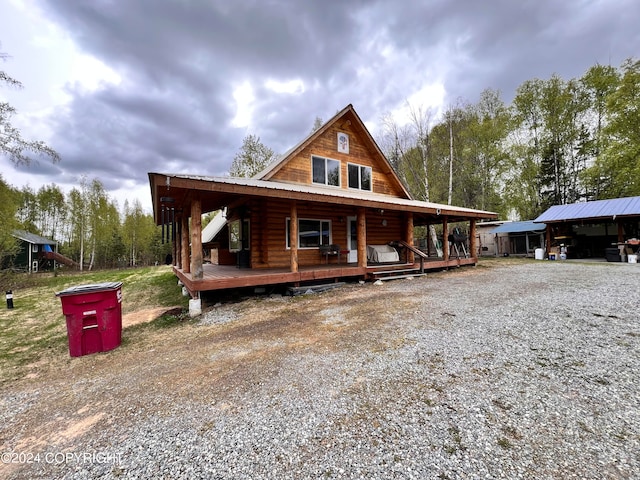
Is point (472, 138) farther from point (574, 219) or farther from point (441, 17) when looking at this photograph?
point (441, 17)

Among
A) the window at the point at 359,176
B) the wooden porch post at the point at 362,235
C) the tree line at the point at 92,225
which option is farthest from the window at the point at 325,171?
the tree line at the point at 92,225

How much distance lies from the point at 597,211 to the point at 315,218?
15.5 metres

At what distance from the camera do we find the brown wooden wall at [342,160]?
1011 centimetres

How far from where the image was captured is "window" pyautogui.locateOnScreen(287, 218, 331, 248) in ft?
31.6

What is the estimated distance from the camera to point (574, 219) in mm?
14305

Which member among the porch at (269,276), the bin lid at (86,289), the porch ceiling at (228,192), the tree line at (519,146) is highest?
the tree line at (519,146)

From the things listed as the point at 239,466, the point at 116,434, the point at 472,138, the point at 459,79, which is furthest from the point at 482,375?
the point at 472,138

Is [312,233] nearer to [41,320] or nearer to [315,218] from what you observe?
[315,218]

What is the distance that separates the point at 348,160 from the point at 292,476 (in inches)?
436

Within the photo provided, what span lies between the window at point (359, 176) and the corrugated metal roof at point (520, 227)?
42.3 ft

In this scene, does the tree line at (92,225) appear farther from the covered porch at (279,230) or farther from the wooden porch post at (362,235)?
the wooden porch post at (362,235)

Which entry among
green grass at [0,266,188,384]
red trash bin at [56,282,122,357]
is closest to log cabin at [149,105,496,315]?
green grass at [0,266,188,384]

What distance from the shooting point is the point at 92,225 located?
2200 centimetres

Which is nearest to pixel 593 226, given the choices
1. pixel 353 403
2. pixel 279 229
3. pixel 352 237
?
pixel 352 237
